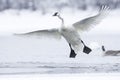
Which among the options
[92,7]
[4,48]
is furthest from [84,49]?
Result: [4,48]

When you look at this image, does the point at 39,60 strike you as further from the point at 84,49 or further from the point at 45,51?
the point at 84,49

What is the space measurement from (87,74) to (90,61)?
0.06 meters

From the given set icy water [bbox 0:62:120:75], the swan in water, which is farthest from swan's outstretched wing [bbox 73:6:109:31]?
icy water [bbox 0:62:120:75]

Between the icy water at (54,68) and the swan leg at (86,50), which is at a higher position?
the swan leg at (86,50)

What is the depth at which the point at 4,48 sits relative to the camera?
69.9 inches

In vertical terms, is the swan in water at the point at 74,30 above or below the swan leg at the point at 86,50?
above

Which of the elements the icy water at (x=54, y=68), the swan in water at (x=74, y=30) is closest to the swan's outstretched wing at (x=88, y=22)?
the swan in water at (x=74, y=30)

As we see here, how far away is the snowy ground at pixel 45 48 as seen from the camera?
5.81 feet

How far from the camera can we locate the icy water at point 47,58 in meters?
1.78

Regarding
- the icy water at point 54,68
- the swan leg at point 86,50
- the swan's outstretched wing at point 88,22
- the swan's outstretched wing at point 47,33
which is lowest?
the icy water at point 54,68

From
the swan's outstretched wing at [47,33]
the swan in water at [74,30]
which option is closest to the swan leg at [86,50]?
the swan in water at [74,30]

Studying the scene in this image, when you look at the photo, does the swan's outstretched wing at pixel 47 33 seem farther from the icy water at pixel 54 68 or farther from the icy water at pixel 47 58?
the icy water at pixel 54 68

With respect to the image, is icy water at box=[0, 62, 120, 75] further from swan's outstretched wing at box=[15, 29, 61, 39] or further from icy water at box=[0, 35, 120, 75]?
swan's outstretched wing at box=[15, 29, 61, 39]

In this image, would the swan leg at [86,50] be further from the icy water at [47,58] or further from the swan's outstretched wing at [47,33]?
the swan's outstretched wing at [47,33]
